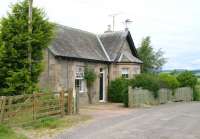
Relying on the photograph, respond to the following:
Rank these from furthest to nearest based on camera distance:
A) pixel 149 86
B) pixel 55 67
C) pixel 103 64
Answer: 1. pixel 103 64
2. pixel 149 86
3. pixel 55 67

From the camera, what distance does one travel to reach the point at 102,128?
13.7 m

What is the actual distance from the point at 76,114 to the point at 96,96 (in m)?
9.35

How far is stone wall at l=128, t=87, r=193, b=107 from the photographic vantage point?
23797mm

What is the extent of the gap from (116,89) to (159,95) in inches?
136

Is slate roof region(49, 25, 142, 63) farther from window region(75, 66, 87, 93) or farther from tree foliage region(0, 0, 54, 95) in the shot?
tree foliage region(0, 0, 54, 95)

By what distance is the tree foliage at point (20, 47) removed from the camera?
53.9 ft

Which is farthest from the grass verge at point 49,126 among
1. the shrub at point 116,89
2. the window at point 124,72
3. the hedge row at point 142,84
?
the window at point 124,72

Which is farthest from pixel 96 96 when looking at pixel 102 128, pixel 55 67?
pixel 102 128

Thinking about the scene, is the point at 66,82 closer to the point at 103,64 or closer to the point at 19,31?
the point at 103,64

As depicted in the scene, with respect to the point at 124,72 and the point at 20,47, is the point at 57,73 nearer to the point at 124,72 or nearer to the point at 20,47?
the point at 20,47

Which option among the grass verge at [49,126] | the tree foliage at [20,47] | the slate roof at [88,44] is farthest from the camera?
the slate roof at [88,44]

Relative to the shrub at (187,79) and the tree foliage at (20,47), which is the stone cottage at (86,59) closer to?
the shrub at (187,79)

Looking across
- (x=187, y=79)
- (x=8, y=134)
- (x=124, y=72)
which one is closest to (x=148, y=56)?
(x=187, y=79)

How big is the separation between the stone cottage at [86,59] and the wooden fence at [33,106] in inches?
228
